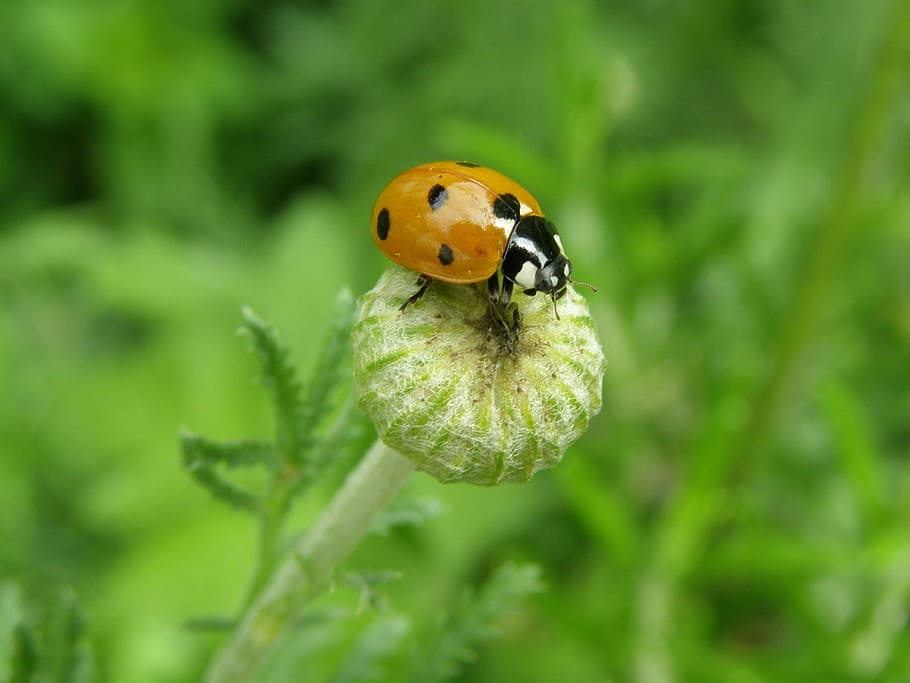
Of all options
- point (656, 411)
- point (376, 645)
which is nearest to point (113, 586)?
point (656, 411)

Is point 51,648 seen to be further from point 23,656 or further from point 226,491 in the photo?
point 226,491

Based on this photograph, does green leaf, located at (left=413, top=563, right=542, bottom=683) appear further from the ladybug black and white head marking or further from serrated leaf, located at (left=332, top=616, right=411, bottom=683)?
the ladybug black and white head marking

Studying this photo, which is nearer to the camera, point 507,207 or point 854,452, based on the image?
point 507,207

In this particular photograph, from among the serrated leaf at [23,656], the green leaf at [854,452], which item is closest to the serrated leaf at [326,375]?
the serrated leaf at [23,656]

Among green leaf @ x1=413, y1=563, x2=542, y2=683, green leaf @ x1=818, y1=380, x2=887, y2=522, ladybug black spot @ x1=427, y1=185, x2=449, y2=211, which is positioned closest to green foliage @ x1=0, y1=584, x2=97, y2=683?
green leaf @ x1=413, y1=563, x2=542, y2=683

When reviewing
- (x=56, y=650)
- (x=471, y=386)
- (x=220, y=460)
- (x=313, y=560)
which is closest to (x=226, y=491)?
(x=220, y=460)

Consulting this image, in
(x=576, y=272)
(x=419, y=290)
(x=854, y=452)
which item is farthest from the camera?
(x=576, y=272)

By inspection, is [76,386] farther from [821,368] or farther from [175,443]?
[821,368]
